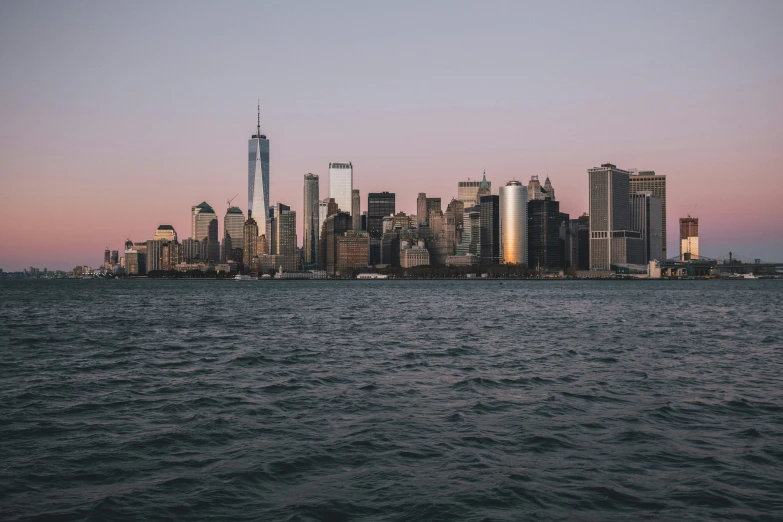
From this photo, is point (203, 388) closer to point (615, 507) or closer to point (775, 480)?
point (615, 507)

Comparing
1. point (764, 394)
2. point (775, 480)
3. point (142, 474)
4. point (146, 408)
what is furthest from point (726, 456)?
point (146, 408)

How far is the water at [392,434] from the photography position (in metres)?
15.7

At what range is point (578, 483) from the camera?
16875 mm

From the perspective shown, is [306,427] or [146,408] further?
[146,408]

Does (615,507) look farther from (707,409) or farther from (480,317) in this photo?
(480,317)

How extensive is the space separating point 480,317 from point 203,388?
5585cm

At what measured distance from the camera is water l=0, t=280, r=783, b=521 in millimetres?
15656

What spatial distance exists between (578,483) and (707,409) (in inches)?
469

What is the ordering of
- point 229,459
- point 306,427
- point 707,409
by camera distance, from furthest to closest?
point 707,409 → point 306,427 → point 229,459

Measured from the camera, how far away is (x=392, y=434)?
2198cm

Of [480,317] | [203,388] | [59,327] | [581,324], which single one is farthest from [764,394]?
[59,327]

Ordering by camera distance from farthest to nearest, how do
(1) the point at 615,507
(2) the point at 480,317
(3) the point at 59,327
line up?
(2) the point at 480,317 → (3) the point at 59,327 → (1) the point at 615,507

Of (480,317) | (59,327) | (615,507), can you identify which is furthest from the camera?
(480,317)

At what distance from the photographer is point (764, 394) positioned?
1150 inches
